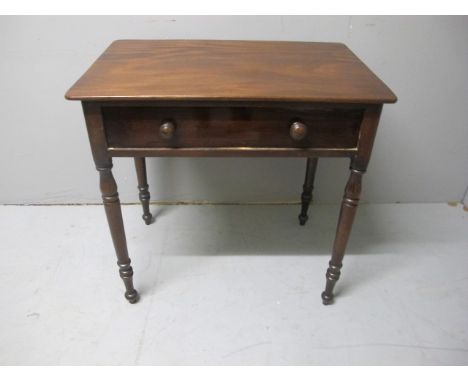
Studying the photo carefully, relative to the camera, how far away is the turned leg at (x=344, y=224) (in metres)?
0.91

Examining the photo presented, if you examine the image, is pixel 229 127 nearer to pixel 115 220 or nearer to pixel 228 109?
pixel 228 109

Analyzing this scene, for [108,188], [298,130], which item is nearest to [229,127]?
[298,130]

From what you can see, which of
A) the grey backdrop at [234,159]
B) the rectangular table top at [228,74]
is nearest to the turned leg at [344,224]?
the rectangular table top at [228,74]

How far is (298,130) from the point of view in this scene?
798mm

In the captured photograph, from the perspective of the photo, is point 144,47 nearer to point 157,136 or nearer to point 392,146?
point 157,136

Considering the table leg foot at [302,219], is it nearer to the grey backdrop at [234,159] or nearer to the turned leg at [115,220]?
the grey backdrop at [234,159]

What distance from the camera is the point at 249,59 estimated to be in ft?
3.23

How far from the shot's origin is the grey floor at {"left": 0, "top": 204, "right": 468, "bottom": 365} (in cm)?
103

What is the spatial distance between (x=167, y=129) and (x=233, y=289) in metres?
0.64

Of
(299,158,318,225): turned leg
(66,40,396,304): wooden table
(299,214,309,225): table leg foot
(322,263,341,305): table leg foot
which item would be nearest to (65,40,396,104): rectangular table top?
(66,40,396,304): wooden table

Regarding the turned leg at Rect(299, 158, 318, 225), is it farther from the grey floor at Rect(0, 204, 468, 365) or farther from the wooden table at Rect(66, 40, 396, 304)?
the wooden table at Rect(66, 40, 396, 304)

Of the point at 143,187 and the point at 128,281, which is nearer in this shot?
the point at 128,281
